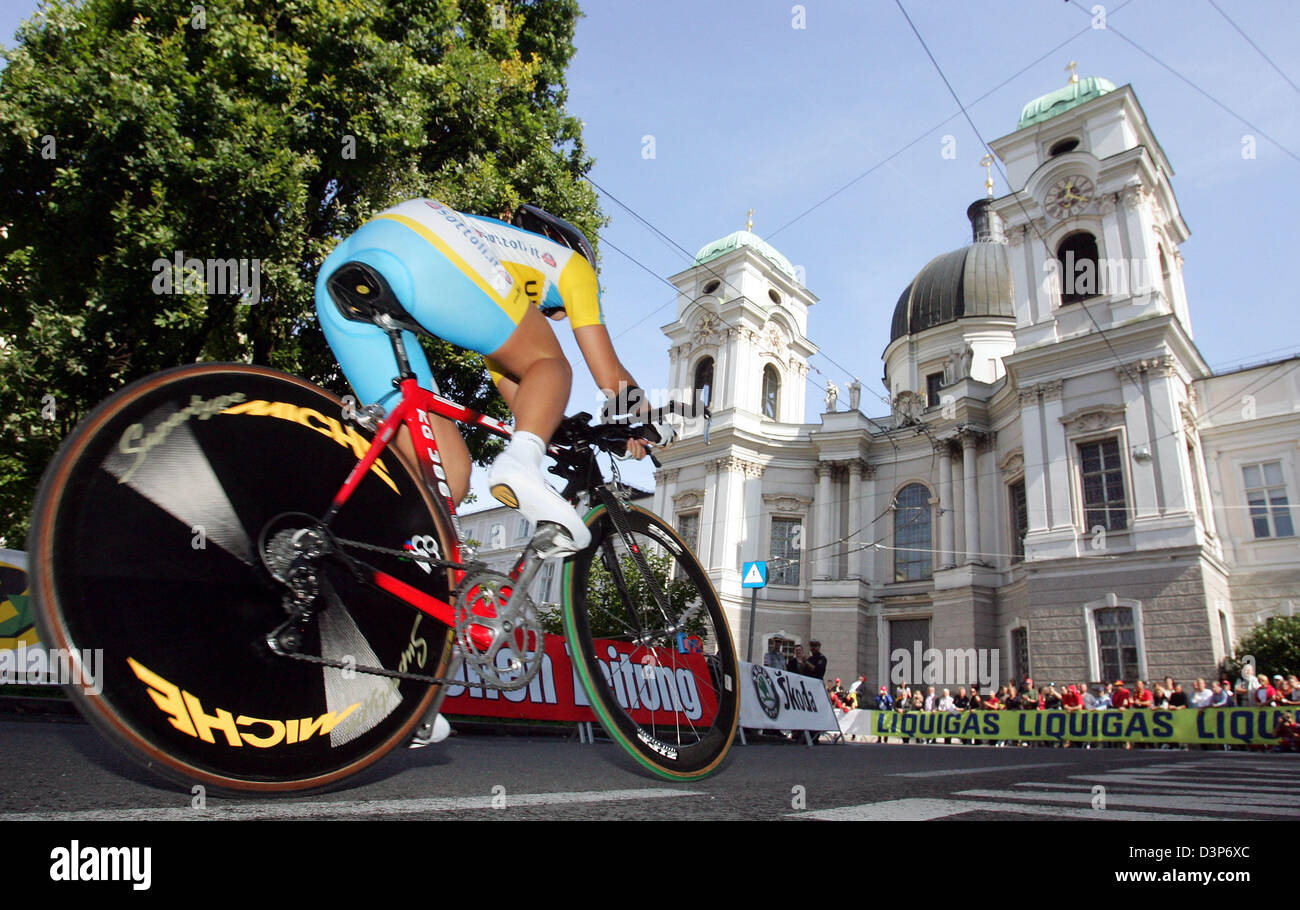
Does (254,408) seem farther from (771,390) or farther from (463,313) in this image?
(771,390)

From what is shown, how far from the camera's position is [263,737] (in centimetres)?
167

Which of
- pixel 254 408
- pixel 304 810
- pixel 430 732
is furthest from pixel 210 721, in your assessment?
pixel 430 732

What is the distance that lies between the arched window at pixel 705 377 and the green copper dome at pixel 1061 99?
53.0 ft

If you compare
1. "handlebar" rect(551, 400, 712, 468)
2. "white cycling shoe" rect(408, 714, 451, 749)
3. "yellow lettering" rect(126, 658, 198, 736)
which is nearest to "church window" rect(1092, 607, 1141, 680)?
"handlebar" rect(551, 400, 712, 468)

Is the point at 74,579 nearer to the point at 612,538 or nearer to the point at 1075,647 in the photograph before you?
the point at 612,538

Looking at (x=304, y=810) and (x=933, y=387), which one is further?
(x=933, y=387)

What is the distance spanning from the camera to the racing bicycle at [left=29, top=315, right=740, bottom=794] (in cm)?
148

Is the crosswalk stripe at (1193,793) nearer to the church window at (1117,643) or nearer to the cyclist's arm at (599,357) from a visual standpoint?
the cyclist's arm at (599,357)

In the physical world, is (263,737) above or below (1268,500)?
below

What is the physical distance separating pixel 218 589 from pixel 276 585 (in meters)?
0.14

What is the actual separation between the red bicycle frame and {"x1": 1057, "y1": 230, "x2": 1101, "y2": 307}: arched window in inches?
1075

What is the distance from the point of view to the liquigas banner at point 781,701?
414 inches

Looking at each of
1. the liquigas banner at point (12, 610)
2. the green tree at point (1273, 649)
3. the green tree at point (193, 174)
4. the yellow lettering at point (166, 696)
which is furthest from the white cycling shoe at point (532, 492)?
the green tree at point (1273, 649)
